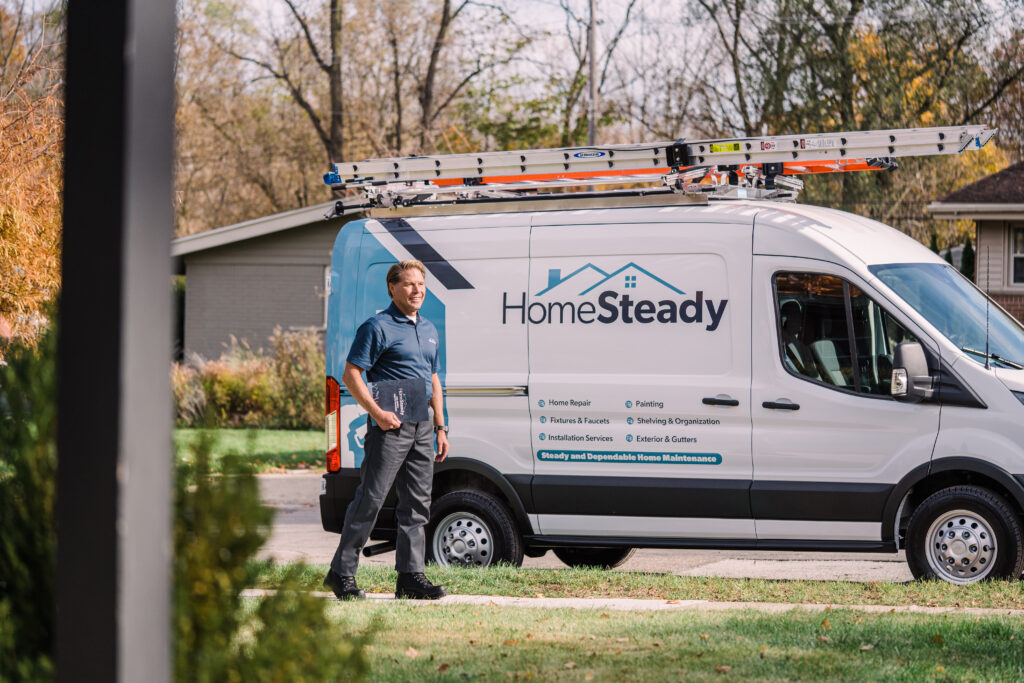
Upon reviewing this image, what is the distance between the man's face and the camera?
7.36 m

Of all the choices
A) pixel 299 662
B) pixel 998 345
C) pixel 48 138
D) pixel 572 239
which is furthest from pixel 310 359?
pixel 299 662

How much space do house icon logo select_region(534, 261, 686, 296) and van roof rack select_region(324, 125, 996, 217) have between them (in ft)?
1.82

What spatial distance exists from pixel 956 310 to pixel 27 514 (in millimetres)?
6455

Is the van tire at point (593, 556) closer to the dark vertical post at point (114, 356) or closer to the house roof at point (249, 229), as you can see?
the dark vertical post at point (114, 356)

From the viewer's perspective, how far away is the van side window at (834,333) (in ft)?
26.3

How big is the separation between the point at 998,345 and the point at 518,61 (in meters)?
28.4

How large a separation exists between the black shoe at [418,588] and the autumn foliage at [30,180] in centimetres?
333

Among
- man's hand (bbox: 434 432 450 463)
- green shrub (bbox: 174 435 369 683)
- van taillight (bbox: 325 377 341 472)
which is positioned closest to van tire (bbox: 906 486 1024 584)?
man's hand (bbox: 434 432 450 463)

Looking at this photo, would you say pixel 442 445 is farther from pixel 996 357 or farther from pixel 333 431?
pixel 996 357

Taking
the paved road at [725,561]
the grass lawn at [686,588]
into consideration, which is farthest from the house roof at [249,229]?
the grass lawn at [686,588]

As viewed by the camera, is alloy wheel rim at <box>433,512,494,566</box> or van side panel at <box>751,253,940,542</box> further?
→ alloy wheel rim at <box>433,512,494,566</box>

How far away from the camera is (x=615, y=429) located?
8.35 meters

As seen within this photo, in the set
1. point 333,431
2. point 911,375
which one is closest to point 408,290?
point 333,431

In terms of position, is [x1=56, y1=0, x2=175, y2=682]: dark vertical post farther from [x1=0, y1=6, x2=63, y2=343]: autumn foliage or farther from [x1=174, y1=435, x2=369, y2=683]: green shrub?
[x1=0, y1=6, x2=63, y2=343]: autumn foliage
